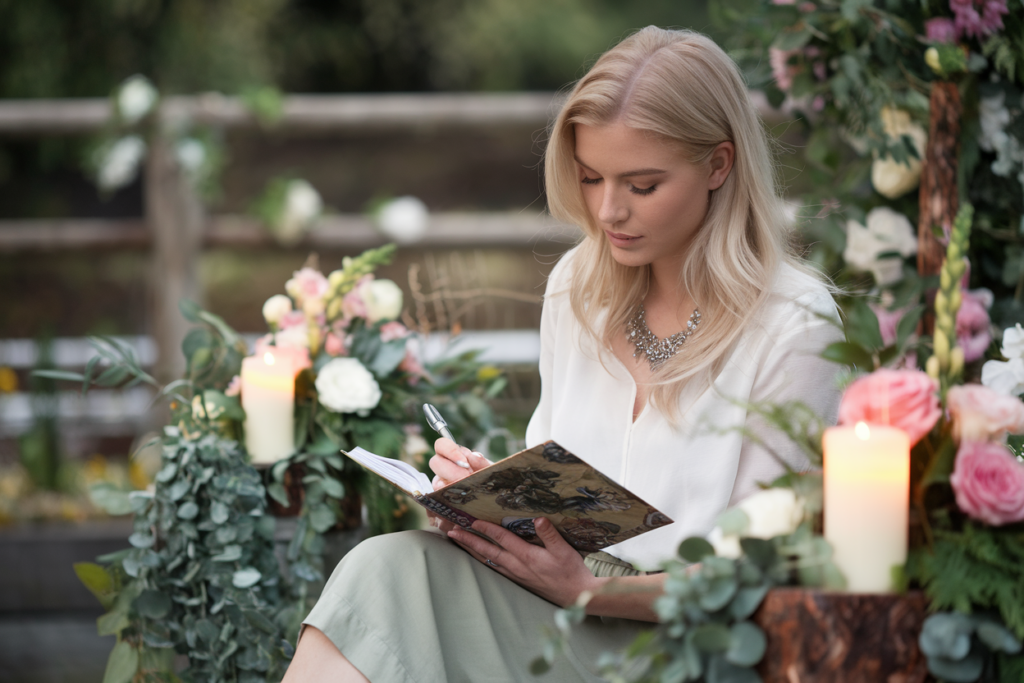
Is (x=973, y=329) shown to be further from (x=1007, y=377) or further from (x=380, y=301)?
(x=380, y=301)

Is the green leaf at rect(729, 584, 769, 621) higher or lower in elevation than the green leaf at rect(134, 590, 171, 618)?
higher

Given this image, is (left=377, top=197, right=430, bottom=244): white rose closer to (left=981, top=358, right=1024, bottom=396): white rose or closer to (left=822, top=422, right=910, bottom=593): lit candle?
(left=981, top=358, right=1024, bottom=396): white rose

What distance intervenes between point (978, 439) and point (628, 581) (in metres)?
0.47

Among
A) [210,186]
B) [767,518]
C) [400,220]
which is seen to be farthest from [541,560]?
[210,186]

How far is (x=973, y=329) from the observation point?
1.70 m

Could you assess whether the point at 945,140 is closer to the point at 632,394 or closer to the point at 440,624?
the point at 632,394

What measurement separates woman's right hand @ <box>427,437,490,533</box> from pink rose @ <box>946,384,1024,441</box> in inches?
23.9

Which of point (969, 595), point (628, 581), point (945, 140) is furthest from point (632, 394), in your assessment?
point (945, 140)

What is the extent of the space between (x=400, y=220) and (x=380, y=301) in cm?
164

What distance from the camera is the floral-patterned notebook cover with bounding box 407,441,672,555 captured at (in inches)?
39.5

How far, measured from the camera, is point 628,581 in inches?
45.3

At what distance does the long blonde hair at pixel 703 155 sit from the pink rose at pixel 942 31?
544 millimetres

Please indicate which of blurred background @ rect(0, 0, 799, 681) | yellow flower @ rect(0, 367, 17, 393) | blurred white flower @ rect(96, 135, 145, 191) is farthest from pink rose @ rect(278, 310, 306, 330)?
yellow flower @ rect(0, 367, 17, 393)

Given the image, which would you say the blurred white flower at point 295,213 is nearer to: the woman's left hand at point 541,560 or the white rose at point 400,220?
the white rose at point 400,220
